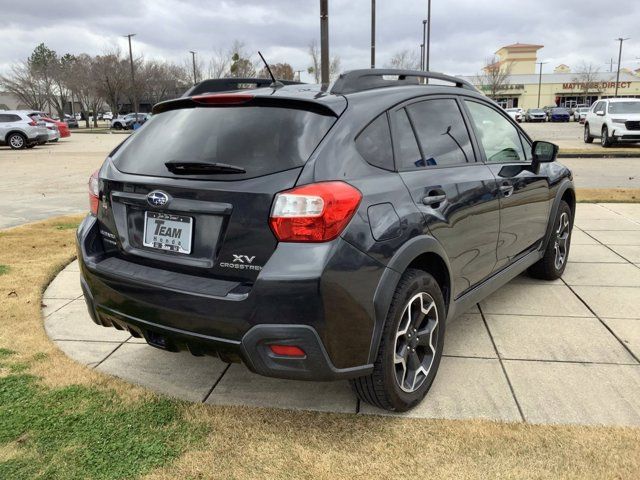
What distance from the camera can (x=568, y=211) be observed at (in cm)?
518

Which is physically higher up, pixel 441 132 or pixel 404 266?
pixel 441 132

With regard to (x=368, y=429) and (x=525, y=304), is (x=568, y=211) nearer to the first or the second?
(x=525, y=304)

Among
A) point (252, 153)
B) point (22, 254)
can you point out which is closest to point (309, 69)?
point (22, 254)

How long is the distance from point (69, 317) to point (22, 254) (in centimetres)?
219

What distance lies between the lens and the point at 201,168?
2.58 metres

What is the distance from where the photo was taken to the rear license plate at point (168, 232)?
260cm

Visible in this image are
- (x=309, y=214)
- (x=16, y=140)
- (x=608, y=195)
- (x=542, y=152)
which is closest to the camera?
(x=309, y=214)

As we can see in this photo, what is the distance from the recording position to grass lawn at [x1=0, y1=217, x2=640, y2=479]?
247 cm

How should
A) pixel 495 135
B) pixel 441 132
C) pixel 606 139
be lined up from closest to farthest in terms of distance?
pixel 441 132
pixel 495 135
pixel 606 139

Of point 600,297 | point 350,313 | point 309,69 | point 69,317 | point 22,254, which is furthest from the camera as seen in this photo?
point 309,69

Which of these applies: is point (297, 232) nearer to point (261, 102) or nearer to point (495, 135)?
point (261, 102)

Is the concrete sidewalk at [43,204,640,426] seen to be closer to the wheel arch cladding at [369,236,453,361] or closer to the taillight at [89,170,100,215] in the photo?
the wheel arch cladding at [369,236,453,361]

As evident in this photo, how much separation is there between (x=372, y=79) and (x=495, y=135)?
134cm

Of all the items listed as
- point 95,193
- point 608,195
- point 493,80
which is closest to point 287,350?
point 95,193
